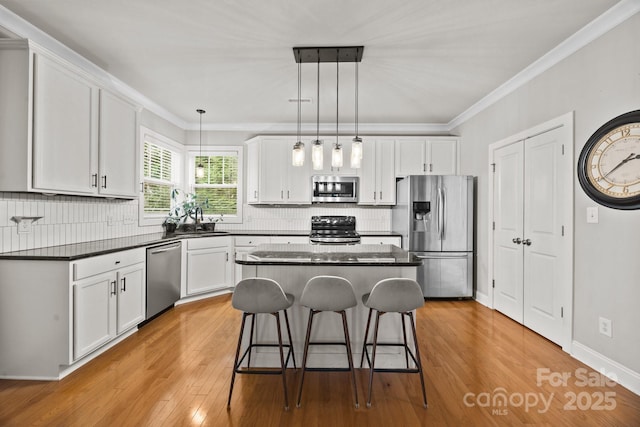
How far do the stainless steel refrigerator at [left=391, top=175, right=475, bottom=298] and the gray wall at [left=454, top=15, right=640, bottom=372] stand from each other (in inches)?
56.3

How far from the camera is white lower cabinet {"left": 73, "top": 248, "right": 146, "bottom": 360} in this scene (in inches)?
98.4

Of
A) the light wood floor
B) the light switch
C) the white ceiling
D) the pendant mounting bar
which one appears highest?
the white ceiling

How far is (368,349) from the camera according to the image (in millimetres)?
2607

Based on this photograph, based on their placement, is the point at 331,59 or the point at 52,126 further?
the point at 331,59

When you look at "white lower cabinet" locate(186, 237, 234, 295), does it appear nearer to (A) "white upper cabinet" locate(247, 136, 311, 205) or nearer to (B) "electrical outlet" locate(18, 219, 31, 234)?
(A) "white upper cabinet" locate(247, 136, 311, 205)

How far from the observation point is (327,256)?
2.59m

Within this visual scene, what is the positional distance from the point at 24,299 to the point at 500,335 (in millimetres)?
4036

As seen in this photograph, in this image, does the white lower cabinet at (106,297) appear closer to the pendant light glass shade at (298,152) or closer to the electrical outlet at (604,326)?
the pendant light glass shade at (298,152)

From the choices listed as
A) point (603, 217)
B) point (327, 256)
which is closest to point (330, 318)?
point (327, 256)

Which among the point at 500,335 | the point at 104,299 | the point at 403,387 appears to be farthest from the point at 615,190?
the point at 104,299

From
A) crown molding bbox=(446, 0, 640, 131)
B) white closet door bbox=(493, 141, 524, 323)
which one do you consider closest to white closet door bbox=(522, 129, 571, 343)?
white closet door bbox=(493, 141, 524, 323)

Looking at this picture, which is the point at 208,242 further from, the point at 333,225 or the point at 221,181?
the point at 333,225

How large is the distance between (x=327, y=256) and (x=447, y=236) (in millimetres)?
2608

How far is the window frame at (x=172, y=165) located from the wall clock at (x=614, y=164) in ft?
14.9
